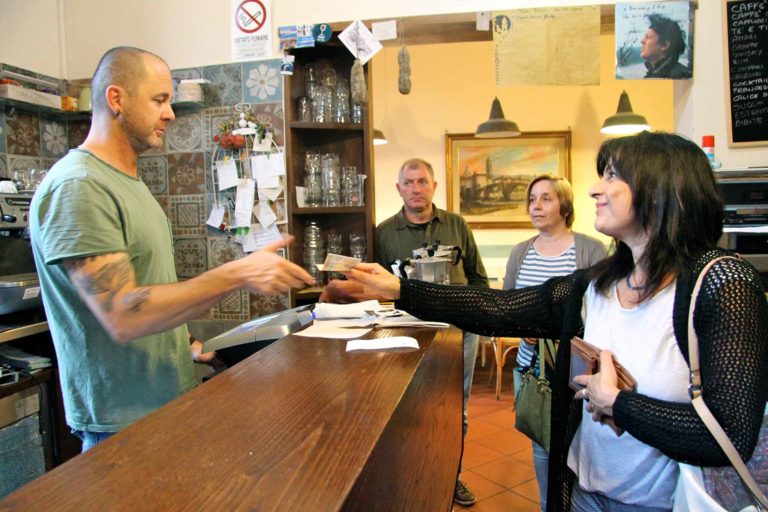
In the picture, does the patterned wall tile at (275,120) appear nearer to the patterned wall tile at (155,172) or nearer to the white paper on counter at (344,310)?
the patterned wall tile at (155,172)

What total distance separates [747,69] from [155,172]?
9.18 ft

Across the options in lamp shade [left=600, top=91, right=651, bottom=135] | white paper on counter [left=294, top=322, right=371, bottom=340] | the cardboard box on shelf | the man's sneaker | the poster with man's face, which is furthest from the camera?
lamp shade [left=600, top=91, right=651, bottom=135]

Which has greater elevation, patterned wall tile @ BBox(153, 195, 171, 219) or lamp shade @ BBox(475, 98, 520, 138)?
lamp shade @ BBox(475, 98, 520, 138)

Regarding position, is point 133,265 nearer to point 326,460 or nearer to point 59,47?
point 326,460

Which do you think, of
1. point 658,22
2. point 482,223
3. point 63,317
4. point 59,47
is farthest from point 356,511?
point 482,223

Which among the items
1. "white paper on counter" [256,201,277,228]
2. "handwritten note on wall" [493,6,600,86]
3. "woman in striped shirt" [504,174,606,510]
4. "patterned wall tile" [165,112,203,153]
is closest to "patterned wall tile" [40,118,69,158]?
"patterned wall tile" [165,112,203,153]

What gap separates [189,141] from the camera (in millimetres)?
2891

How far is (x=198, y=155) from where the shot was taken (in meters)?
2.88

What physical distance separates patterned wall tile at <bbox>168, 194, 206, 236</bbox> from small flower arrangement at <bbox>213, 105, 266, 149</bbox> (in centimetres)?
33

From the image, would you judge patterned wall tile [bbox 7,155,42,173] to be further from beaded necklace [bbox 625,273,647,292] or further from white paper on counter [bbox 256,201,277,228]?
beaded necklace [bbox 625,273,647,292]

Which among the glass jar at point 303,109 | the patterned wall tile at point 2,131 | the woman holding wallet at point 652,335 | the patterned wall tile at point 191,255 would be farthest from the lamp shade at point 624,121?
the patterned wall tile at point 2,131

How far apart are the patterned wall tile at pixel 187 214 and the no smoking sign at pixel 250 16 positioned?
34.0 inches

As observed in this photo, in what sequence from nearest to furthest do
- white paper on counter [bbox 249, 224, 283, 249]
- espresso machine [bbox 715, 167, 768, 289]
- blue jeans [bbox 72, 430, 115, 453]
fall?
blue jeans [bbox 72, 430, 115, 453] → espresso machine [bbox 715, 167, 768, 289] → white paper on counter [bbox 249, 224, 283, 249]

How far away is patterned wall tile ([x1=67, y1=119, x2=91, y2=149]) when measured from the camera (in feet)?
10.1
